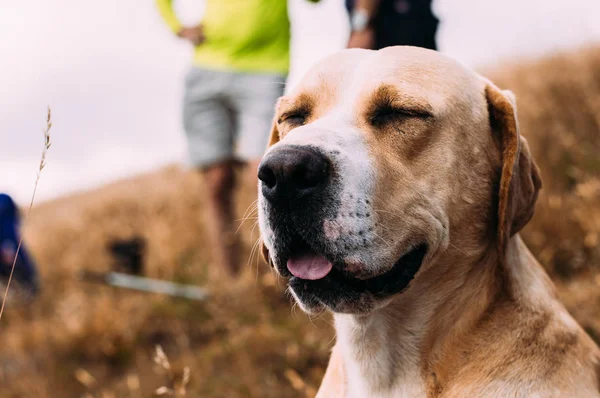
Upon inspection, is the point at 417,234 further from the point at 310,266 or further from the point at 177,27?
the point at 177,27

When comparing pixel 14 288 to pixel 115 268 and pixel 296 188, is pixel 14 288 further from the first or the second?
pixel 296 188

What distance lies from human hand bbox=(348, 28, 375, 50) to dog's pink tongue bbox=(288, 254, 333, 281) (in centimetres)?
182

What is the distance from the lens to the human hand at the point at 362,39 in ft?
11.3

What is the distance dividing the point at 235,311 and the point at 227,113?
1.61 meters

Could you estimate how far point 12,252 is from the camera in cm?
676

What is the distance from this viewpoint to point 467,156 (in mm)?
2154

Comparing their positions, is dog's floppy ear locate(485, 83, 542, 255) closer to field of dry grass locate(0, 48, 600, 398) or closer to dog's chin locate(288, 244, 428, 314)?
dog's chin locate(288, 244, 428, 314)

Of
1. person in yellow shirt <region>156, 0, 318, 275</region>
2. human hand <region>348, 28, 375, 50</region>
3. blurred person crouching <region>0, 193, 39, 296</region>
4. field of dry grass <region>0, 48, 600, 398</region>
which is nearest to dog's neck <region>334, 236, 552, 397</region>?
field of dry grass <region>0, 48, 600, 398</region>

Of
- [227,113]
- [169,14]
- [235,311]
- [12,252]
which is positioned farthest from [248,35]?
[12,252]

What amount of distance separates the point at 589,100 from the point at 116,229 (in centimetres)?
658

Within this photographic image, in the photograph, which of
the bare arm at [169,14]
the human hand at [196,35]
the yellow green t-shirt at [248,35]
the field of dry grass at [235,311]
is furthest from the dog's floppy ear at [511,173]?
the bare arm at [169,14]

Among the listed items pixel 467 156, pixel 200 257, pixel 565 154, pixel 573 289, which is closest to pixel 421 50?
pixel 467 156

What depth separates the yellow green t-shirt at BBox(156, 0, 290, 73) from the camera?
4.64 metres

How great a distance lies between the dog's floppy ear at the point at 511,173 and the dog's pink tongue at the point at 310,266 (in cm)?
63
